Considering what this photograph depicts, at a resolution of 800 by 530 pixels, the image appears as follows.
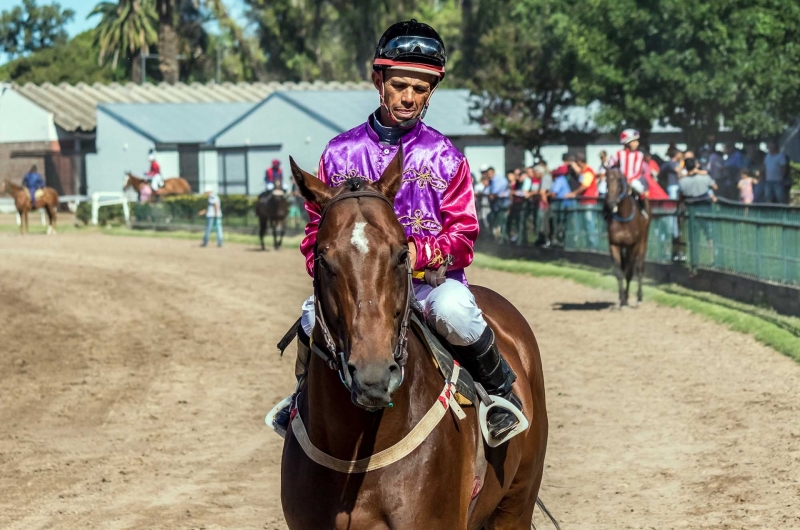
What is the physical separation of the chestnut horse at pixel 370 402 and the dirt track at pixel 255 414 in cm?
286

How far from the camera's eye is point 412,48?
4457mm

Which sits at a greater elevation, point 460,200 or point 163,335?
point 460,200

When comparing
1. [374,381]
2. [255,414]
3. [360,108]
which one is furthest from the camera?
[360,108]

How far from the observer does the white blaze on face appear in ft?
11.8

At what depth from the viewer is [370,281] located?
3555 millimetres

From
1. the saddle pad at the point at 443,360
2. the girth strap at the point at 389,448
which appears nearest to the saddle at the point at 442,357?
the saddle pad at the point at 443,360

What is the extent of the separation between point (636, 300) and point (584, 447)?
9.17 metres

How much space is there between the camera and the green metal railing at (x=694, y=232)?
14.2 metres

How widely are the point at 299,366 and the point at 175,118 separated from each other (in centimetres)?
4972

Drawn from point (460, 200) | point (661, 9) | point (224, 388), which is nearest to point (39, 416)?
point (224, 388)

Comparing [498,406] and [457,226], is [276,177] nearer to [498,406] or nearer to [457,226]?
[498,406]

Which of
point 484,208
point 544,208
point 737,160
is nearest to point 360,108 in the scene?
point 484,208

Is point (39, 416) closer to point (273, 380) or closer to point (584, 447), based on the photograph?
point (273, 380)

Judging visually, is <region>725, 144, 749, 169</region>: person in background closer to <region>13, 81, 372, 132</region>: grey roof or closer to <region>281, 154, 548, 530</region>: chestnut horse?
<region>281, 154, 548, 530</region>: chestnut horse
